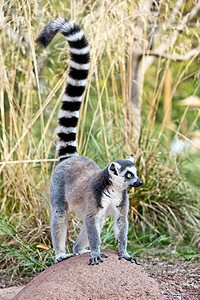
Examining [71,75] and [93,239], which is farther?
[71,75]

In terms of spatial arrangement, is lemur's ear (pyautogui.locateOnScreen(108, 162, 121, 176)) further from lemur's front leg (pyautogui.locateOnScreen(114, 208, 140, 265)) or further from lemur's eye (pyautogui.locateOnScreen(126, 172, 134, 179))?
lemur's front leg (pyautogui.locateOnScreen(114, 208, 140, 265))

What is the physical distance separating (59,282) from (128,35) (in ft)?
10.3

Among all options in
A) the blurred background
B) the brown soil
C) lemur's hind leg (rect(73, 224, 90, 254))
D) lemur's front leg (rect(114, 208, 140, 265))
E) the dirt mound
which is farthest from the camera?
the blurred background

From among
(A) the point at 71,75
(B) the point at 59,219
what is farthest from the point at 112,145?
(B) the point at 59,219

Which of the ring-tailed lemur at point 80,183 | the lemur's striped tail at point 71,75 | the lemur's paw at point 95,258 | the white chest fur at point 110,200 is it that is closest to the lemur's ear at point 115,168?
the ring-tailed lemur at point 80,183

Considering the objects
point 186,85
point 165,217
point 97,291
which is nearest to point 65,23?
point 97,291

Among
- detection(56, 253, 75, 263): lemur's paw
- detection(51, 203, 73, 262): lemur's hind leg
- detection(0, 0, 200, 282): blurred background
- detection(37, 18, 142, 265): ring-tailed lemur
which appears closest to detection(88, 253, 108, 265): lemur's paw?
detection(37, 18, 142, 265): ring-tailed lemur

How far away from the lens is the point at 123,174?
9.62 ft

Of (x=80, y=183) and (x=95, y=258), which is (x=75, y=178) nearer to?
(x=80, y=183)

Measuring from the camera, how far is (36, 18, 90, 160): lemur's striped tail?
341 cm

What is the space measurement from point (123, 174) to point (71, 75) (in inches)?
45.6

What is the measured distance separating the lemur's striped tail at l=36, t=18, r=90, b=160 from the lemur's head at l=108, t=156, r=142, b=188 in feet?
2.81

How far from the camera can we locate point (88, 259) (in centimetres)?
290

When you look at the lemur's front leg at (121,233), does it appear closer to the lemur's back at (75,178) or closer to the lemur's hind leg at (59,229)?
the lemur's back at (75,178)
